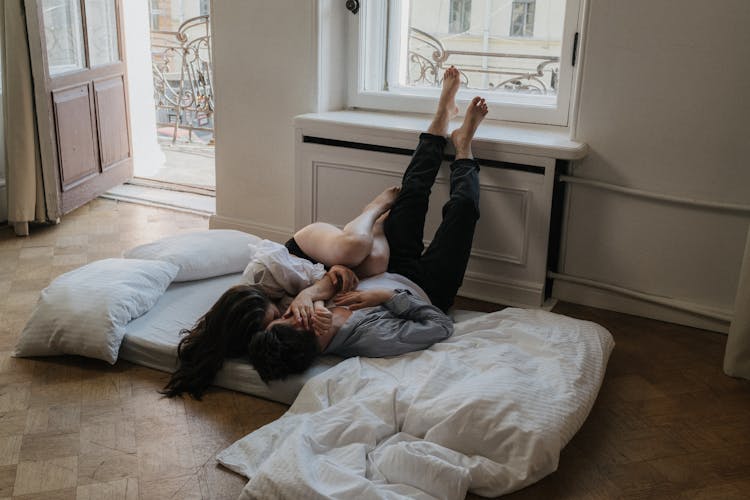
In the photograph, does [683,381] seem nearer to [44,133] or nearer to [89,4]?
[44,133]

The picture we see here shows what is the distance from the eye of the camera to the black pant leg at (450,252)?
2.89 m

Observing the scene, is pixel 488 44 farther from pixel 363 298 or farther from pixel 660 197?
pixel 363 298

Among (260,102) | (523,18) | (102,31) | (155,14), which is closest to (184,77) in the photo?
(155,14)

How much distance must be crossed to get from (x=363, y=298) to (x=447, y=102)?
1084mm

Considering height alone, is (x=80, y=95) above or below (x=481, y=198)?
above

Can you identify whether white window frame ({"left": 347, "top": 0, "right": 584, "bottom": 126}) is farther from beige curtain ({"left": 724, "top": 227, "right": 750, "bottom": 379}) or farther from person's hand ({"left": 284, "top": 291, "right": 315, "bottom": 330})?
person's hand ({"left": 284, "top": 291, "right": 315, "bottom": 330})

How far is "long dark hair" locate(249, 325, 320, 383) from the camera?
7.91 feet

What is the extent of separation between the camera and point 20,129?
3.89m

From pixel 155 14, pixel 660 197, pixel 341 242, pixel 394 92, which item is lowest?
pixel 341 242

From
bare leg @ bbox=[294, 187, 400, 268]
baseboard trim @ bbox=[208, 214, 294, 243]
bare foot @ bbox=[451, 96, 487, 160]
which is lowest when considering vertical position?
baseboard trim @ bbox=[208, 214, 294, 243]

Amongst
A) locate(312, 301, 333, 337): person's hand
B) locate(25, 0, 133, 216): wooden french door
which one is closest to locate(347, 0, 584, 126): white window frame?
locate(312, 301, 333, 337): person's hand

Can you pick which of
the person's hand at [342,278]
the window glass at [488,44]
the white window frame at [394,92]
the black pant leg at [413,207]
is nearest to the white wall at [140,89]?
the white window frame at [394,92]

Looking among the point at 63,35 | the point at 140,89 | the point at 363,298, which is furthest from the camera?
the point at 140,89

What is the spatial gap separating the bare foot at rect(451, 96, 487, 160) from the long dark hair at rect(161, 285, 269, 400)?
1080 millimetres
